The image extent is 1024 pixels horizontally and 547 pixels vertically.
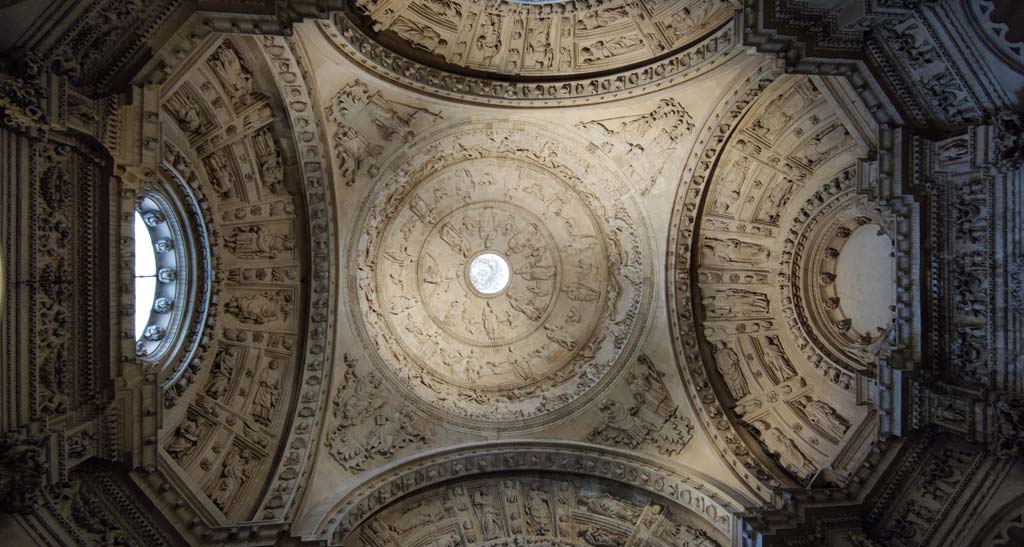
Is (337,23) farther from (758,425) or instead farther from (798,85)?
(758,425)

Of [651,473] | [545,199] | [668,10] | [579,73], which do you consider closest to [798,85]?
[668,10]

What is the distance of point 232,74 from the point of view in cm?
1057

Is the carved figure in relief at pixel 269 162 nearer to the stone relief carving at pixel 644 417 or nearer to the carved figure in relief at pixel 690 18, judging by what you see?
the carved figure in relief at pixel 690 18

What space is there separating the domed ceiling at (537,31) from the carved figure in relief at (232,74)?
218 cm

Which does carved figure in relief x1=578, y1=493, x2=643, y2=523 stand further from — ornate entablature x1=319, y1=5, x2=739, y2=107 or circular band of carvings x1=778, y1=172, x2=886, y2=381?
ornate entablature x1=319, y1=5, x2=739, y2=107

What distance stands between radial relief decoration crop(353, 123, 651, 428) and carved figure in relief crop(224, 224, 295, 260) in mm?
1562

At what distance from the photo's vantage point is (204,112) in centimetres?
1070

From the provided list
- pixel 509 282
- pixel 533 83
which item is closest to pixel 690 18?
pixel 533 83

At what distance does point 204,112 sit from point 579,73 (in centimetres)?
718

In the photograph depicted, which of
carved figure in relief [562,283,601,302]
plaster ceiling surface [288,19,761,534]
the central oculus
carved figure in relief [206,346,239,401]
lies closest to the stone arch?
plaster ceiling surface [288,19,761,534]

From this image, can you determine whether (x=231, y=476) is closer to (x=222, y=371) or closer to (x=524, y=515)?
(x=222, y=371)

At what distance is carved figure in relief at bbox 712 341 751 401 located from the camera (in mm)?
13172

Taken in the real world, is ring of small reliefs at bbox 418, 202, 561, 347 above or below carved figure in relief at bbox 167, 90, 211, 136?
below

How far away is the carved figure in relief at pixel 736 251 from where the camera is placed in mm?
13148
